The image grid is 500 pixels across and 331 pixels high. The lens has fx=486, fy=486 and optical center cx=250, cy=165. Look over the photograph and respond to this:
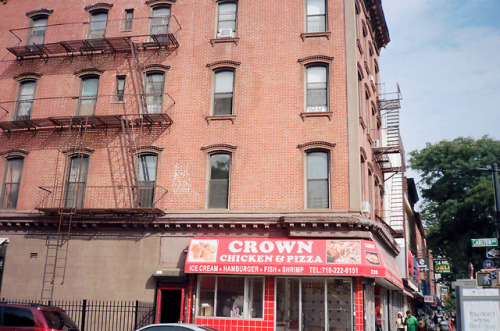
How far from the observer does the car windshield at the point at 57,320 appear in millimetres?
13039

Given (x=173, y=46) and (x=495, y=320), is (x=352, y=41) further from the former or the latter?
(x=495, y=320)

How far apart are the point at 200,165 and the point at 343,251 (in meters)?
6.82

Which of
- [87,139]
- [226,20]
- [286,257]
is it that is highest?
[226,20]

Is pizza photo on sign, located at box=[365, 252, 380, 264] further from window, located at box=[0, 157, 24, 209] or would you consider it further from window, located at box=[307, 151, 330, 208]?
window, located at box=[0, 157, 24, 209]

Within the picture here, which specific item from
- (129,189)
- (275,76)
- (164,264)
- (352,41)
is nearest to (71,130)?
(129,189)

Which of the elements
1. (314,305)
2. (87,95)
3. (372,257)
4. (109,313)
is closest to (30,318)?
(109,313)

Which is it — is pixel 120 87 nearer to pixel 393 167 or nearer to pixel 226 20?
pixel 226 20

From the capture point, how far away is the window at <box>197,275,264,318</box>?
18484 millimetres

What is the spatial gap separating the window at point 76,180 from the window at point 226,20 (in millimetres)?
8319

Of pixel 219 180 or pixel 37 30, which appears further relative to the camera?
pixel 37 30

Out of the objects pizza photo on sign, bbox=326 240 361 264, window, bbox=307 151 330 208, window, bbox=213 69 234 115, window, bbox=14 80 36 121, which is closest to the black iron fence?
pizza photo on sign, bbox=326 240 361 264

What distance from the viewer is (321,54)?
2052 cm

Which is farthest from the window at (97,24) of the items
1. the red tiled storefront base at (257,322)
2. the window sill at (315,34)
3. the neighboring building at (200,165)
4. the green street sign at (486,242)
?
the green street sign at (486,242)

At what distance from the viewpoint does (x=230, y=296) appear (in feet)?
61.7
